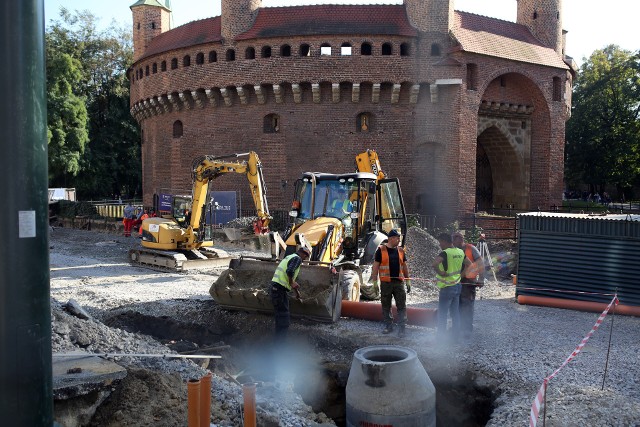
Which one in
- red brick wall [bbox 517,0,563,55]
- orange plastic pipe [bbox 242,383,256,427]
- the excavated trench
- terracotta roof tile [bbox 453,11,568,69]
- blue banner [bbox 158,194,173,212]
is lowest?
the excavated trench

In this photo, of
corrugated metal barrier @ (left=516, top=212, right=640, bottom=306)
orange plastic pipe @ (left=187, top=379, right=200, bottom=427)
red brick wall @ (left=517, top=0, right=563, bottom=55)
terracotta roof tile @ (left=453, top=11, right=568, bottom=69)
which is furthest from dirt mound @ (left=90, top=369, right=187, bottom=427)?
red brick wall @ (left=517, top=0, right=563, bottom=55)

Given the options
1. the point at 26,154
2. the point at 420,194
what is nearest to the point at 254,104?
the point at 420,194

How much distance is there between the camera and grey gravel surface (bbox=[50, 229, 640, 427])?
666cm

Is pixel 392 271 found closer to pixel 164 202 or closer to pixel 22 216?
pixel 22 216

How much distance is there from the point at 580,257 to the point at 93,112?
4440cm

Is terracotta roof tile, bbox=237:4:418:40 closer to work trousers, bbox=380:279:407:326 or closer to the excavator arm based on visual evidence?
the excavator arm

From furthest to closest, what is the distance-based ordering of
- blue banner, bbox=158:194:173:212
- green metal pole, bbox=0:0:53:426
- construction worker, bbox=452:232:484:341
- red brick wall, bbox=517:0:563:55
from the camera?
red brick wall, bbox=517:0:563:55 → blue banner, bbox=158:194:173:212 → construction worker, bbox=452:232:484:341 → green metal pole, bbox=0:0:53:426

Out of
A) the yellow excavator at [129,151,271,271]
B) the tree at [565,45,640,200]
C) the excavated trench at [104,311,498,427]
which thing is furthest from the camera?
the tree at [565,45,640,200]

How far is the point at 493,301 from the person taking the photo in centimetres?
1308

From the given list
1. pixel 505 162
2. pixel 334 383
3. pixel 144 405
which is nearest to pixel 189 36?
pixel 505 162

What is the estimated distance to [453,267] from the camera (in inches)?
357

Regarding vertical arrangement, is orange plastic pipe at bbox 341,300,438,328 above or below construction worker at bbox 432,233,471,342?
below

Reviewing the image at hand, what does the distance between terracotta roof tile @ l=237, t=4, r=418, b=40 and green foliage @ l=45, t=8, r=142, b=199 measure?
19697mm

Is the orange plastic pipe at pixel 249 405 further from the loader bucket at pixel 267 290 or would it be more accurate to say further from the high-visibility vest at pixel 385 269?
the loader bucket at pixel 267 290
